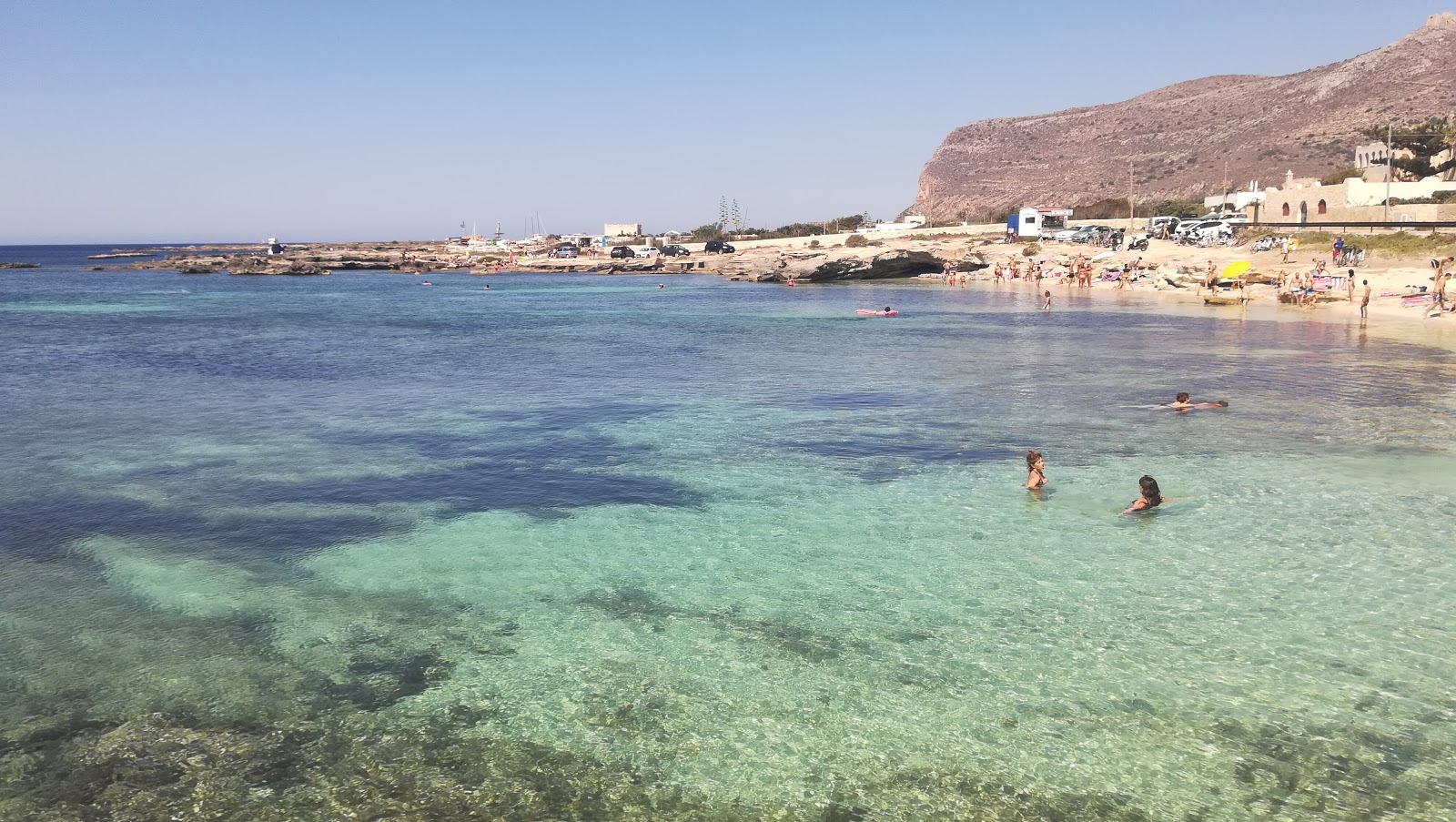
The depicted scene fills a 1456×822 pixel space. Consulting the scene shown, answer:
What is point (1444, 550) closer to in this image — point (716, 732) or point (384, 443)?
point (716, 732)

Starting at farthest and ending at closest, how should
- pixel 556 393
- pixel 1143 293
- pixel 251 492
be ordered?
pixel 1143 293 → pixel 556 393 → pixel 251 492

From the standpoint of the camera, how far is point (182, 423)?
20.8 m

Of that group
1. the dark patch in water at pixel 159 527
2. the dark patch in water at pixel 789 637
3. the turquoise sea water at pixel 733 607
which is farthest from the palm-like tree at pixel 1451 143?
the dark patch in water at pixel 159 527

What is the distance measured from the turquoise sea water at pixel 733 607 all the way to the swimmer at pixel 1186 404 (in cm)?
26

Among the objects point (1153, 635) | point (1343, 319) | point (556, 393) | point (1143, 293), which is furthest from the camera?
point (1143, 293)

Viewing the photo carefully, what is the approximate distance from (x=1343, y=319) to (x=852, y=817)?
39.1 meters

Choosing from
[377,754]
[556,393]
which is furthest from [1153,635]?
[556,393]

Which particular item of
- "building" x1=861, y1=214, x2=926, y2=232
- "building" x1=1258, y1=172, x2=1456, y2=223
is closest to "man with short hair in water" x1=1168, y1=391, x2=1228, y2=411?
"building" x1=1258, y1=172, x2=1456, y2=223

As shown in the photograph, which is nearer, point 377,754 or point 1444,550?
point 377,754

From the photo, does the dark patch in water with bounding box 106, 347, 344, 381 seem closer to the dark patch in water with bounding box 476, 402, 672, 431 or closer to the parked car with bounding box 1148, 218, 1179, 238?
the dark patch in water with bounding box 476, 402, 672, 431

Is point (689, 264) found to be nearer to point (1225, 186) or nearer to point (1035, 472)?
point (1225, 186)

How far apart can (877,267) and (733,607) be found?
73.1 meters

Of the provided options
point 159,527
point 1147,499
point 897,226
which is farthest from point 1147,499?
point 897,226

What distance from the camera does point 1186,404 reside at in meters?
20.3
